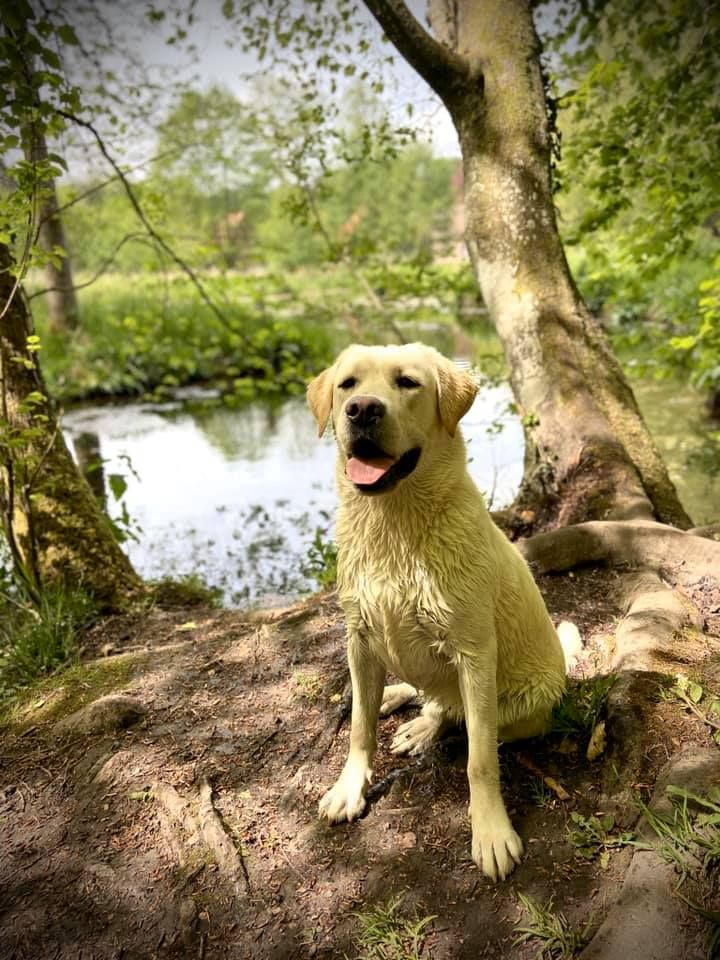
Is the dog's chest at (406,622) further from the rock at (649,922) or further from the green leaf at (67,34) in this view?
the green leaf at (67,34)

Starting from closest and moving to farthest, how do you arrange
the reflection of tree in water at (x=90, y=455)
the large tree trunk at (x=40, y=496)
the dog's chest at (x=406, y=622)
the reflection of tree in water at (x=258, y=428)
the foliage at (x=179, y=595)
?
the dog's chest at (x=406, y=622) → the large tree trunk at (x=40, y=496) → the foliage at (x=179, y=595) → the reflection of tree in water at (x=90, y=455) → the reflection of tree in water at (x=258, y=428)

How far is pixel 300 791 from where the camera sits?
2.81 meters

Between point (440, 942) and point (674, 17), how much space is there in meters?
7.06

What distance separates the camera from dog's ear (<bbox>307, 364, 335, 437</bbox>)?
261cm

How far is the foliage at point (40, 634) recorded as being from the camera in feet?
12.8

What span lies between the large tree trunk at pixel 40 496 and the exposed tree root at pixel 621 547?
3.18 metres

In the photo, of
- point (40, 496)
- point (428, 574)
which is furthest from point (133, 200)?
point (428, 574)

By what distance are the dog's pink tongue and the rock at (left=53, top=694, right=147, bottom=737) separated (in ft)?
6.43

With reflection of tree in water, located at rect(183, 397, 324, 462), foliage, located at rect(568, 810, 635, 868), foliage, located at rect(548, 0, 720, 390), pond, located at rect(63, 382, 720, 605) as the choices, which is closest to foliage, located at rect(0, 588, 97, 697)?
pond, located at rect(63, 382, 720, 605)

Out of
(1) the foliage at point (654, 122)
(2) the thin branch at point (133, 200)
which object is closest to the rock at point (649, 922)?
(2) the thin branch at point (133, 200)

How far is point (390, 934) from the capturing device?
2100 mm

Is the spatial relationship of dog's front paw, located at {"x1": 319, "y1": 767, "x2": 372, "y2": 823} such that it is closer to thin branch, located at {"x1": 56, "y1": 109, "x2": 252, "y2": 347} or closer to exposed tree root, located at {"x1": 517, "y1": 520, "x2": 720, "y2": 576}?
exposed tree root, located at {"x1": 517, "y1": 520, "x2": 720, "y2": 576}

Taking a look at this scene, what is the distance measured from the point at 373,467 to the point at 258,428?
455 inches

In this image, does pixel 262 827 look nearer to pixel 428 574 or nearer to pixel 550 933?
pixel 550 933
